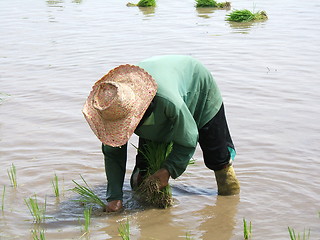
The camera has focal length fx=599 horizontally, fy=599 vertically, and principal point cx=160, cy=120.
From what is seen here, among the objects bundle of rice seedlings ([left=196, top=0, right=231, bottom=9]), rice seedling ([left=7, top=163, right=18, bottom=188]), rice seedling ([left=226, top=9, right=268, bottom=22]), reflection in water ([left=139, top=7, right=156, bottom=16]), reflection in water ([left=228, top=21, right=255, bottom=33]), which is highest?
bundle of rice seedlings ([left=196, top=0, right=231, bottom=9])

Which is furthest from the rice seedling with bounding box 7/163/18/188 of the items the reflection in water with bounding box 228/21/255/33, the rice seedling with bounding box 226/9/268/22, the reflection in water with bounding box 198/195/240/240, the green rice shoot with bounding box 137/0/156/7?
the green rice shoot with bounding box 137/0/156/7

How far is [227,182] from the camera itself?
4207 mm

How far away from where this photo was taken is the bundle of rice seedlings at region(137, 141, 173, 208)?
12.7ft

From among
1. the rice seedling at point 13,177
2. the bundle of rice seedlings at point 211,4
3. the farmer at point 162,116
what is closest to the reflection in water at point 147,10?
the bundle of rice seedlings at point 211,4

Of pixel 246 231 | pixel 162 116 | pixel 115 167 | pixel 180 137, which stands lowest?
pixel 246 231

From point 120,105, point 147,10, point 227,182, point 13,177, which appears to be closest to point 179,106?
point 120,105

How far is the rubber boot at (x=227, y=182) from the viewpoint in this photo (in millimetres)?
4164

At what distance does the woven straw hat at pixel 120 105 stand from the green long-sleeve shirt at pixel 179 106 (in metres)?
0.10

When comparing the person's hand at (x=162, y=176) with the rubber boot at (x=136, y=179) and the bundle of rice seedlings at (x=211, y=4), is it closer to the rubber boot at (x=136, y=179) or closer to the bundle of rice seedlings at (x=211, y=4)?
the rubber boot at (x=136, y=179)

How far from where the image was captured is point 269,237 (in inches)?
140

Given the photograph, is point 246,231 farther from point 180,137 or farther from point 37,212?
point 37,212

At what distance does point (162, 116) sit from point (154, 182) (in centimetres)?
59

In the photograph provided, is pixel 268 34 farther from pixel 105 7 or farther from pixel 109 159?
pixel 109 159

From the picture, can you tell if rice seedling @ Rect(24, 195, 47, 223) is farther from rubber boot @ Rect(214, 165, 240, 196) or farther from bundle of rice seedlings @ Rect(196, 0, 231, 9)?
bundle of rice seedlings @ Rect(196, 0, 231, 9)
